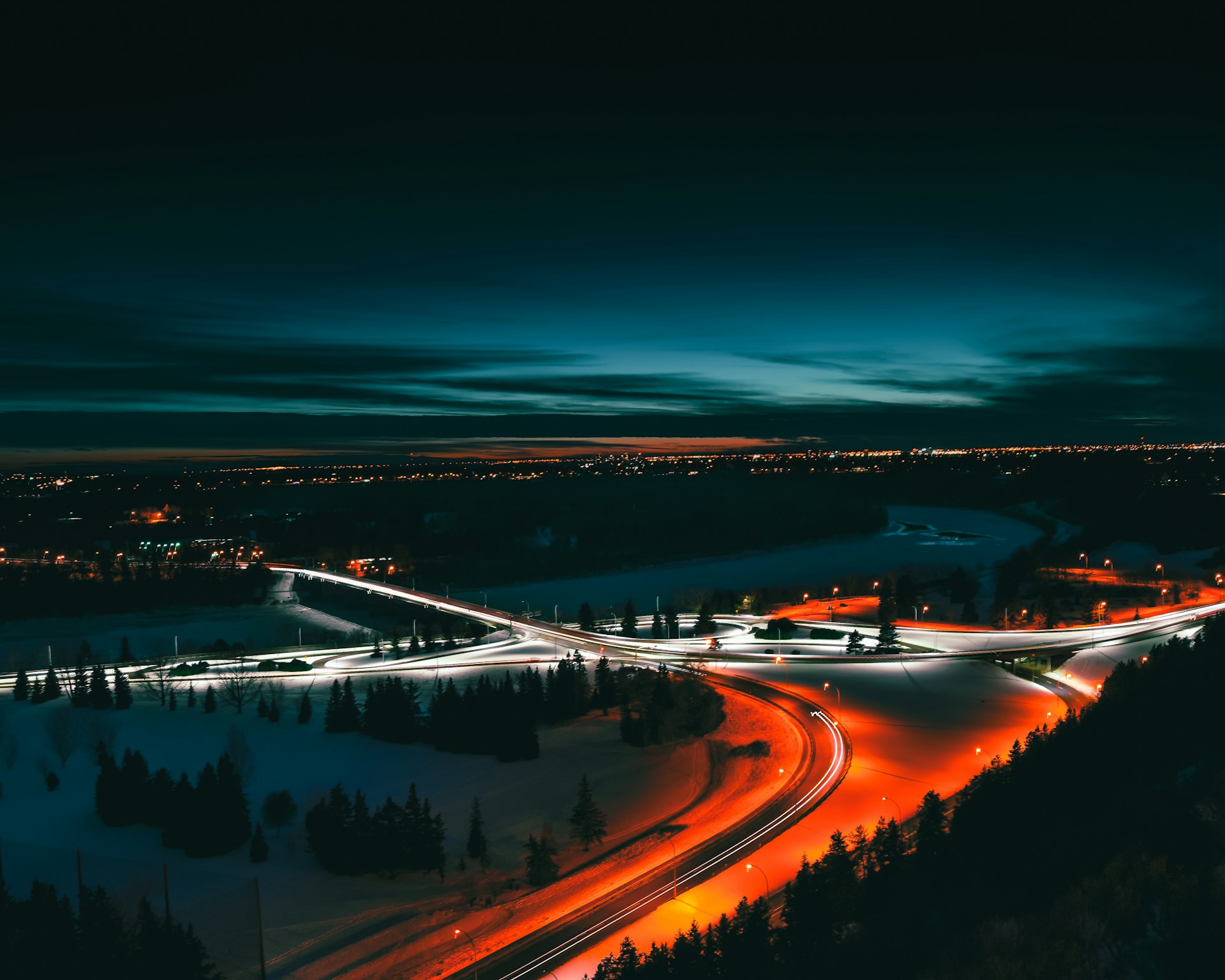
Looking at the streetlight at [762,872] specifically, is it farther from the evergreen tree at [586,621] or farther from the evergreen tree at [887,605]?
the evergreen tree at [586,621]

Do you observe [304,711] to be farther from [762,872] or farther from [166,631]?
[166,631]

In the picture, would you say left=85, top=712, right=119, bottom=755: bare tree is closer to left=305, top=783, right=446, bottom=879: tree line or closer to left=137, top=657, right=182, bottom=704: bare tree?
left=137, top=657, right=182, bottom=704: bare tree

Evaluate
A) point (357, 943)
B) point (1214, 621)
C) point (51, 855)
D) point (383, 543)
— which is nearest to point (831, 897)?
point (357, 943)

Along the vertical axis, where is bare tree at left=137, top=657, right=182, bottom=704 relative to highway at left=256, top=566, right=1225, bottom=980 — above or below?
below

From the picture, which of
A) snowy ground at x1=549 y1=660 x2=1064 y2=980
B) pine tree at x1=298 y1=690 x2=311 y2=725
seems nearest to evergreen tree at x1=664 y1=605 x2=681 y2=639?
snowy ground at x1=549 y1=660 x2=1064 y2=980

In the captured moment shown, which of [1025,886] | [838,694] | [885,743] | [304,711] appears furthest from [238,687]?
[1025,886]


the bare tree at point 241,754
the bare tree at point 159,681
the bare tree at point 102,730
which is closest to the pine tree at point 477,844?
the bare tree at point 241,754
